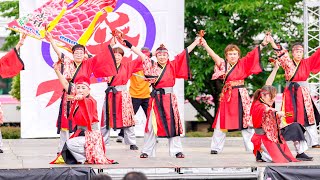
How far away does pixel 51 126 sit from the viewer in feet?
38.3

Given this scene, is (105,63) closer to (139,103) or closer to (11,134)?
(139,103)

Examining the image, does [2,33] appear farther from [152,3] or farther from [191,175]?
[191,175]

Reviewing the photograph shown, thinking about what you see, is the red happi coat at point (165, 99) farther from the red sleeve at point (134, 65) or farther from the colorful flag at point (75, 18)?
the colorful flag at point (75, 18)

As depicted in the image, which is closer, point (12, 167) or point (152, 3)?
point (12, 167)

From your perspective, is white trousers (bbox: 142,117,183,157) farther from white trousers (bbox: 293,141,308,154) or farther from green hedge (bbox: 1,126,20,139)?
green hedge (bbox: 1,126,20,139)

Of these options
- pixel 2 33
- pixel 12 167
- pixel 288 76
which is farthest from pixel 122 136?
pixel 2 33

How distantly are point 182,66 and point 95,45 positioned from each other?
10.4ft

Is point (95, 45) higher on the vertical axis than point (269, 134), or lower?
higher

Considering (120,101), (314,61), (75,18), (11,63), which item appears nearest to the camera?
(11,63)

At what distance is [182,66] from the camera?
868 centimetres

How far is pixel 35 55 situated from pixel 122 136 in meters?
1.83

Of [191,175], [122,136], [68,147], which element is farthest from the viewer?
[122,136]

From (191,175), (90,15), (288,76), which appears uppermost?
(90,15)

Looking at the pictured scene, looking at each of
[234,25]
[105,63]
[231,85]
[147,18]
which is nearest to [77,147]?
[105,63]
